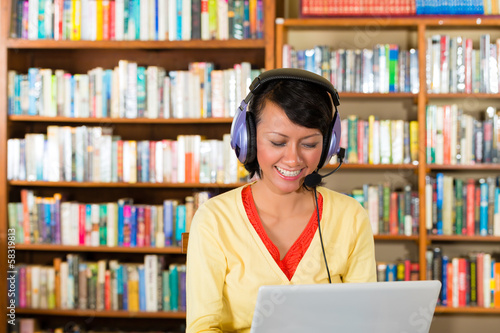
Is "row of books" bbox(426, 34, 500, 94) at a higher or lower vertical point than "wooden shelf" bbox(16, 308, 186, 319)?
higher

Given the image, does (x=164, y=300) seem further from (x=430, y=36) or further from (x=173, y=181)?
(x=430, y=36)

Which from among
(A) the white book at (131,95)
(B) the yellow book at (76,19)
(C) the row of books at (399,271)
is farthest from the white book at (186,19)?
(C) the row of books at (399,271)

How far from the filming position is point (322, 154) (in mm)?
1404

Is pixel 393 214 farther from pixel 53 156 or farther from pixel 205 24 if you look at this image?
pixel 53 156

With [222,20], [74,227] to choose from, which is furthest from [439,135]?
[74,227]

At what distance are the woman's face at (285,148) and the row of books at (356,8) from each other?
5.47ft

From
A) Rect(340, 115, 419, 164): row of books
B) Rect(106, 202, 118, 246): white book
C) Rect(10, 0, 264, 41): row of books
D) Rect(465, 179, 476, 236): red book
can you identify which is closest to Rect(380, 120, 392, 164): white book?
Rect(340, 115, 419, 164): row of books

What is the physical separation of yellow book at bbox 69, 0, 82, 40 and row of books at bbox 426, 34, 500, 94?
1681 mm

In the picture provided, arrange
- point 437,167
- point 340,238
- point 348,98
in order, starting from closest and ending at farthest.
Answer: point 340,238 < point 437,167 < point 348,98

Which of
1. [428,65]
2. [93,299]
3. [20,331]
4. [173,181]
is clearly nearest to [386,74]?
[428,65]

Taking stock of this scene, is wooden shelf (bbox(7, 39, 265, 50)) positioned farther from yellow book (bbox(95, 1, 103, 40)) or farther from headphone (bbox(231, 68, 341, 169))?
headphone (bbox(231, 68, 341, 169))

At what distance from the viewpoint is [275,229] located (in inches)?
55.2

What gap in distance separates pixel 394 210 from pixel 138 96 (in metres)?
1.35

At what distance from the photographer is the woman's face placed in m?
1.33
